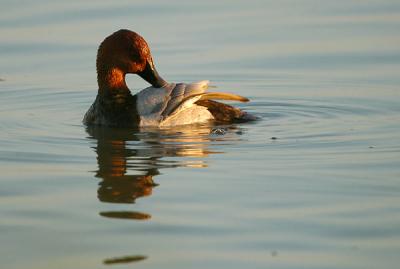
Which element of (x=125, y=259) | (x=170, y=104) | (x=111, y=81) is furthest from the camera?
(x=111, y=81)

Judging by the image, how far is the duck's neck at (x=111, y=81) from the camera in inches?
420

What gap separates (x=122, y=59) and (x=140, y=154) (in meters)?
2.17

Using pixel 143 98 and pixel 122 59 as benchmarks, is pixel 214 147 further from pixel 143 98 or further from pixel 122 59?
pixel 122 59

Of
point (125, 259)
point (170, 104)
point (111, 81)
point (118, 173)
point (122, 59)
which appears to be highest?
point (122, 59)

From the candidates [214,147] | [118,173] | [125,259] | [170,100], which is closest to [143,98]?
[170,100]

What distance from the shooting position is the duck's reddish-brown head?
10664mm

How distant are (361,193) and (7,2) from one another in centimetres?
976

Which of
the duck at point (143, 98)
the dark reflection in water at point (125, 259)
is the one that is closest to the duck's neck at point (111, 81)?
the duck at point (143, 98)

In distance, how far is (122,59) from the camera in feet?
35.2

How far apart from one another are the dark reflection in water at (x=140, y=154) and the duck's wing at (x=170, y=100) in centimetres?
21

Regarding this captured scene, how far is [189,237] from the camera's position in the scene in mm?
6172

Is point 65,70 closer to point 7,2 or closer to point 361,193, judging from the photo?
point 7,2

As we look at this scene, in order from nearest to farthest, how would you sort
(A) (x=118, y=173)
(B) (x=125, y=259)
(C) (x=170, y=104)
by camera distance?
(B) (x=125, y=259)
(A) (x=118, y=173)
(C) (x=170, y=104)

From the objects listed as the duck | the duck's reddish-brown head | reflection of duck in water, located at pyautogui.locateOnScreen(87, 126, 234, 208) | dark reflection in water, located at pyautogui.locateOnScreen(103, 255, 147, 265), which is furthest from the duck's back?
dark reflection in water, located at pyautogui.locateOnScreen(103, 255, 147, 265)
